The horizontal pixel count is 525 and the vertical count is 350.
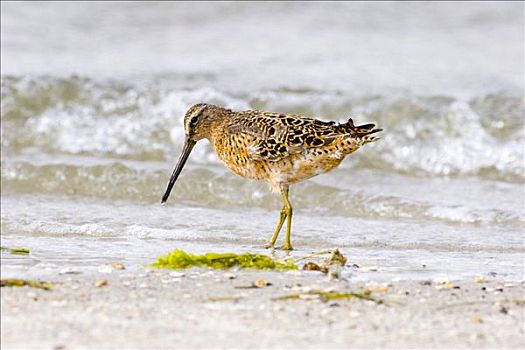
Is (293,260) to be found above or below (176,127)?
below

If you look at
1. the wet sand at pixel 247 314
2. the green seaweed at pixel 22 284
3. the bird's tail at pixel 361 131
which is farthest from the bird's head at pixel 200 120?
the green seaweed at pixel 22 284

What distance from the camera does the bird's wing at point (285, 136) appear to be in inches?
289

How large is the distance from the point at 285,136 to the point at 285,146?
71 mm

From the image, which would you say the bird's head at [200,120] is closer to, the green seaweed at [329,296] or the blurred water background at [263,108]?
the blurred water background at [263,108]

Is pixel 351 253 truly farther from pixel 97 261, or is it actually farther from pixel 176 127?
pixel 176 127

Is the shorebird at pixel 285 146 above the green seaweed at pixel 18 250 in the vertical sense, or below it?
above

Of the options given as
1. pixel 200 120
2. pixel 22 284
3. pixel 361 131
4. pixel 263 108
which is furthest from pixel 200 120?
pixel 263 108

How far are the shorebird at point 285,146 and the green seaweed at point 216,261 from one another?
123cm

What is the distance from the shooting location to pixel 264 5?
1577 cm

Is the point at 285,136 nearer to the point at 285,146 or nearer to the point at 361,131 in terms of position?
the point at 285,146

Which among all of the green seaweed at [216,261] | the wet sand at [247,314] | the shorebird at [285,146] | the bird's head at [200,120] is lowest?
the wet sand at [247,314]

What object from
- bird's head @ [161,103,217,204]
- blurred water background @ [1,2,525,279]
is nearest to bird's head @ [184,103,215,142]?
bird's head @ [161,103,217,204]

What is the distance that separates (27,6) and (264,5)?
335 centimetres

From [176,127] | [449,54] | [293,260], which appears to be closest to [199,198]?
[176,127]
